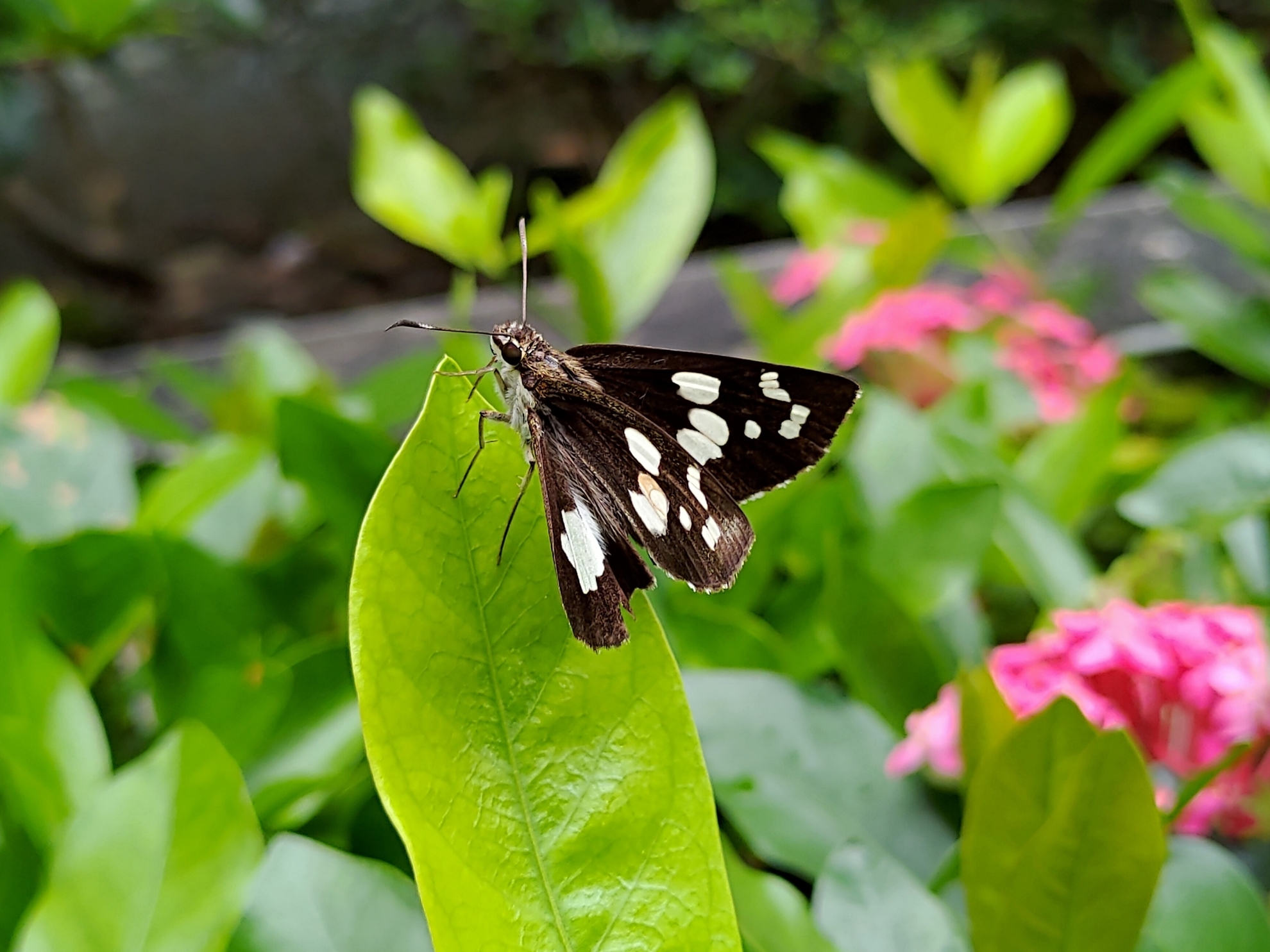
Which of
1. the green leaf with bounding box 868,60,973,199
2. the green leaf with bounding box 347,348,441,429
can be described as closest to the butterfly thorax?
the green leaf with bounding box 347,348,441,429

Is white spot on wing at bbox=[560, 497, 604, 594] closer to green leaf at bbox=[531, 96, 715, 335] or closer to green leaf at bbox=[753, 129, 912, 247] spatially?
green leaf at bbox=[531, 96, 715, 335]

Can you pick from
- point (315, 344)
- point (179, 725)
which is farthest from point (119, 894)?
point (315, 344)

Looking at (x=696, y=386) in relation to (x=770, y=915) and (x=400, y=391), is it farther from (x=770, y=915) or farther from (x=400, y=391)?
(x=400, y=391)

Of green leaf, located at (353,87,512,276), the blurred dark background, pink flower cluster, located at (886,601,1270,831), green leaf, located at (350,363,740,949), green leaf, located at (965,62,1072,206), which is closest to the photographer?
green leaf, located at (350,363,740,949)

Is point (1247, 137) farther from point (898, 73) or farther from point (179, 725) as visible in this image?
point (179, 725)

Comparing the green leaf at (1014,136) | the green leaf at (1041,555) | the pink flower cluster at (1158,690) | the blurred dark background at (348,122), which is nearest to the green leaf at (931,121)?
the green leaf at (1014,136)

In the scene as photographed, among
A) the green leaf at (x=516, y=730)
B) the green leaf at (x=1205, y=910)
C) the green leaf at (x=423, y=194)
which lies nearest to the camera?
the green leaf at (x=516, y=730)

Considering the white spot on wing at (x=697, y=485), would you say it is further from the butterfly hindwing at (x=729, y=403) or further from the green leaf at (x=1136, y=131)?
the green leaf at (x=1136, y=131)
